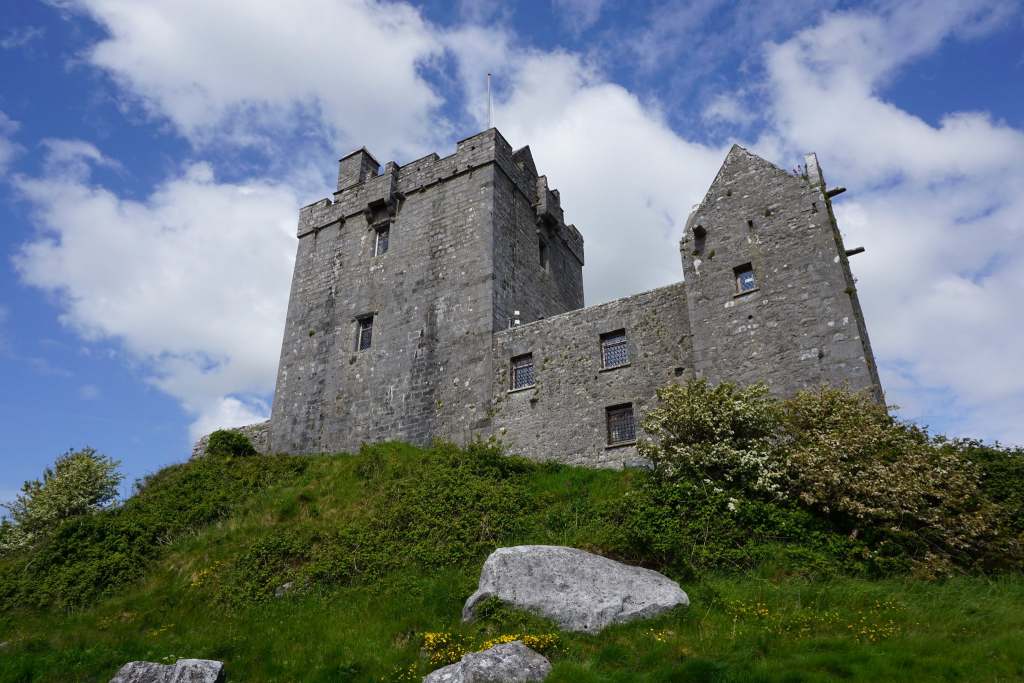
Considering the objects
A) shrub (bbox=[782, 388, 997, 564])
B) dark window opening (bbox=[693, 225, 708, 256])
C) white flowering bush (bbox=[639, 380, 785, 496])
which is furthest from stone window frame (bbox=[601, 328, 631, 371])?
shrub (bbox=[782, 388, 997, 564])

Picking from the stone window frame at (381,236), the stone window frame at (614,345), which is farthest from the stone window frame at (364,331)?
the stone window frame at (614,345)

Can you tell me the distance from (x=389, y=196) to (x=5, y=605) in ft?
60.3

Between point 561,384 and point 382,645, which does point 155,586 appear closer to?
point 382,645

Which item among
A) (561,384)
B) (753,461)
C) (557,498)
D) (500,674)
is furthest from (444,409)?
(500,674)

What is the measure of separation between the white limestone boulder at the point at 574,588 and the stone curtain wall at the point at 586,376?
7.48 m

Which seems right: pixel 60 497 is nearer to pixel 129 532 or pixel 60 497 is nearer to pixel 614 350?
pixel 129 532

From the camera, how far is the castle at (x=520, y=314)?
59.0 ft

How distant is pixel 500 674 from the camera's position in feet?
29.3

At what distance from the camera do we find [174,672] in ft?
33.6

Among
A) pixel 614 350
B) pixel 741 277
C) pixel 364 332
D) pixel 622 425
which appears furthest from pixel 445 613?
pixel 364 332

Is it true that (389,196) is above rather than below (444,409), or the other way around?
above

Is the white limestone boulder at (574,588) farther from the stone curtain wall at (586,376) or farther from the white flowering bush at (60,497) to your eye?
the white flowering bush at (60,497)

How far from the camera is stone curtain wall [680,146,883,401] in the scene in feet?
55.2

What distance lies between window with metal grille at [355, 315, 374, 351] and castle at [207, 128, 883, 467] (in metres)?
0.09
